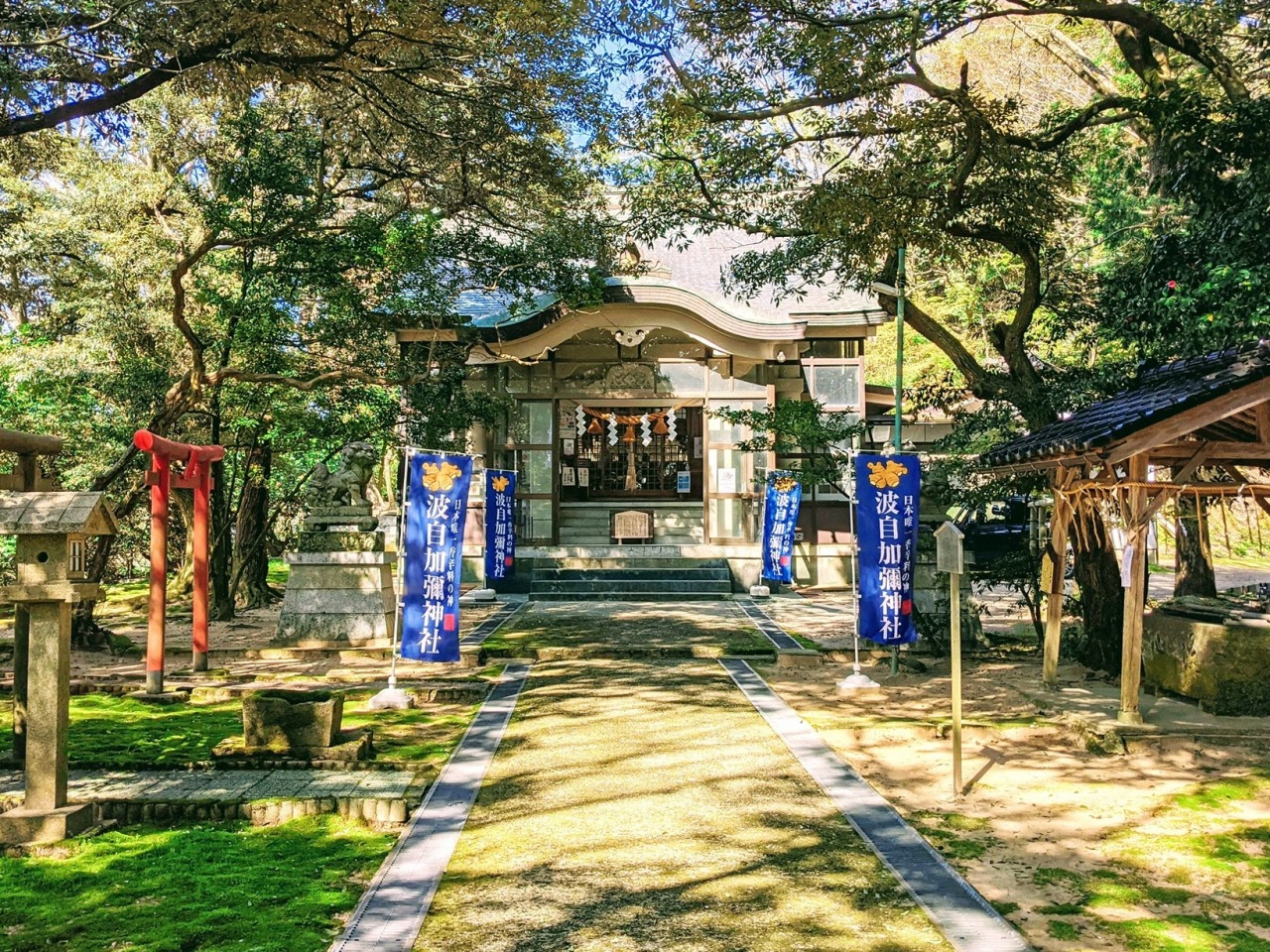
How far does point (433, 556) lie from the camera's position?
9961mm

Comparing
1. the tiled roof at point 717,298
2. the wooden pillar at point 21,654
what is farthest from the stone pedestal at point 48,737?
the tiled roof at point 717,298

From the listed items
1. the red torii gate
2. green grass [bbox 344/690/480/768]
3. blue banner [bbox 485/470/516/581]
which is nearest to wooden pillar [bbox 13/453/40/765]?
green grass [bbox 344/690/480/768]

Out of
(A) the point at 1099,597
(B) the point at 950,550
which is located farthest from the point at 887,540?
(B) the point at 950,550

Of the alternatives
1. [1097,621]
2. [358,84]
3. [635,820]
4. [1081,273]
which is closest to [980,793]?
[635,820]

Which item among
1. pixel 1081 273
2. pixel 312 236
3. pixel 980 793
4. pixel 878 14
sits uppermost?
pixel 878 14

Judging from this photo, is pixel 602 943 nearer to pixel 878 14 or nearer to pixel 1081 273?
pixel 878 14

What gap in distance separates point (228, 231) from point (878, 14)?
8.71 m

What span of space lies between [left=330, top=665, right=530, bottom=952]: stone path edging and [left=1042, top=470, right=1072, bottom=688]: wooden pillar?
→ 5.64m

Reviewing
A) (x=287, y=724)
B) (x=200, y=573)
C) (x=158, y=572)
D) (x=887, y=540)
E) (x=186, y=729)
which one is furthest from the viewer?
(x=200, y=573)

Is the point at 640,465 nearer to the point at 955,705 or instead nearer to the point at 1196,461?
the point at 1196,461

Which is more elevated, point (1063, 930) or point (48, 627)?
point (48, 627)

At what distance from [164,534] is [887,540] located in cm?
778

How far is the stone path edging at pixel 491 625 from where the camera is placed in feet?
42.7

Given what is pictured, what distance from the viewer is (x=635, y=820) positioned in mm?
5824
